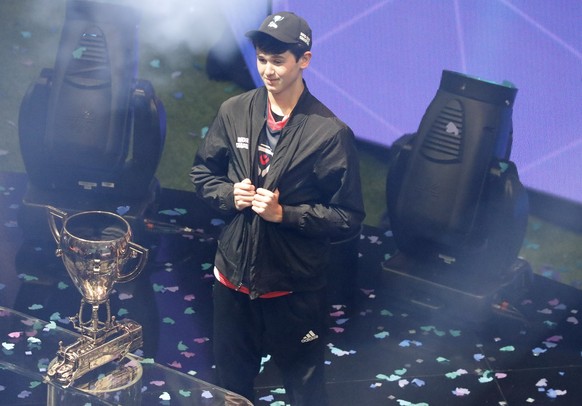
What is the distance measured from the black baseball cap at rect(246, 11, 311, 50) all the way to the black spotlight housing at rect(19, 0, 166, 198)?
94.0 inches

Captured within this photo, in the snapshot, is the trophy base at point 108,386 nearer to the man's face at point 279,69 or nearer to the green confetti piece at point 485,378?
the man's face at point 279,69

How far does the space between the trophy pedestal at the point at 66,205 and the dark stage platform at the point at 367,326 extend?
0.03m

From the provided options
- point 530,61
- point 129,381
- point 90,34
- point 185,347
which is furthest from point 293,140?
point 530,61

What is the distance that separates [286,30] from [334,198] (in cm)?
66

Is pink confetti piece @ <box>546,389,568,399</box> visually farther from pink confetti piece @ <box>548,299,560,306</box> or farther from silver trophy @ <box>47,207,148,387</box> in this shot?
silver trophy @ <box>47,207,148,387</box>

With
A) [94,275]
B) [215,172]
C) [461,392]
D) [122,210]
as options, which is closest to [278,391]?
[461,392]

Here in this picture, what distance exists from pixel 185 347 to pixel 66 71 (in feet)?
5.90

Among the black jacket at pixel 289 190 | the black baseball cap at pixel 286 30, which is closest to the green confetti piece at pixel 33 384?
the black jacket at pixel 289 190

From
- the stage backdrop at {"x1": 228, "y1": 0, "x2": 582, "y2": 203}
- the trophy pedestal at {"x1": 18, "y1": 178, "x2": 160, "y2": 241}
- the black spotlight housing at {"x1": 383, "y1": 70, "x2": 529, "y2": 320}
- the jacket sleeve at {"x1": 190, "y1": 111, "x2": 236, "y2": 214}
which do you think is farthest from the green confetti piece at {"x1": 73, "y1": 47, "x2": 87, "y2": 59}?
the jacket sleeve at {"x1": 190, "y1": 111, "x2": 236, "y2": 214}

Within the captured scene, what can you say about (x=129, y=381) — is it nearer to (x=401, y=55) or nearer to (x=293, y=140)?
(x=293, y=140)

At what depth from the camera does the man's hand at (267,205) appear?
3795 mm

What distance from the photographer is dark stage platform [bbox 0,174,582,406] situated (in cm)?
518

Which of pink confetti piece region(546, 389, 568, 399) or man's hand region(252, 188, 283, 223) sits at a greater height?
man's hand region(252, 188, 283, 223)

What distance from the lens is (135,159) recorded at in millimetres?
6293
